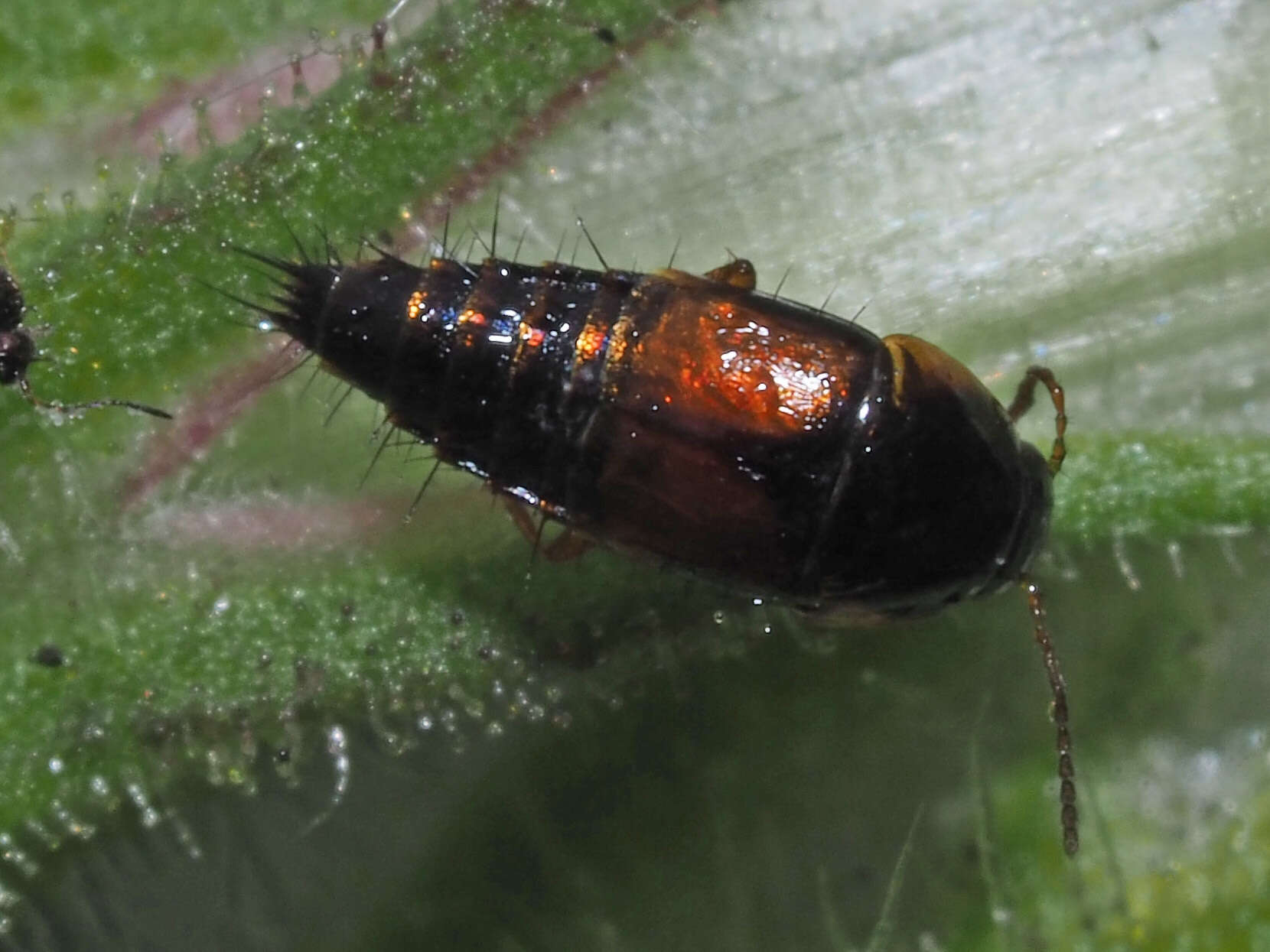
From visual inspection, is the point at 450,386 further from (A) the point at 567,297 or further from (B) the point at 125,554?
(B) the point at 125,554

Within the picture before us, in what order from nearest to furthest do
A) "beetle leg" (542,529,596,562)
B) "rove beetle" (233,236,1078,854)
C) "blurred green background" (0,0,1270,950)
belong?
"rove beetle" (233,236,1078,854) → "blurred green background" (0,0,1270,950) → "beetle leg" (542,529,596,562)

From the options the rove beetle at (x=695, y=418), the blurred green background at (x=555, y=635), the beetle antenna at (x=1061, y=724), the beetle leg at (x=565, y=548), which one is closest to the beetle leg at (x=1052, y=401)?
the blurred green background at (x=555, y=635)

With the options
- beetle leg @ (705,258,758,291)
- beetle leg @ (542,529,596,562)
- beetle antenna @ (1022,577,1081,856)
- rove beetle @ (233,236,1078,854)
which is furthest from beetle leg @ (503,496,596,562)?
beetle antenna @ (1022,577,1081,856)

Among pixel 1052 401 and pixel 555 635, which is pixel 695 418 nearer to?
pixel 555 635

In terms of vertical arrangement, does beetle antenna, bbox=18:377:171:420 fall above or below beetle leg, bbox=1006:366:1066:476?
above

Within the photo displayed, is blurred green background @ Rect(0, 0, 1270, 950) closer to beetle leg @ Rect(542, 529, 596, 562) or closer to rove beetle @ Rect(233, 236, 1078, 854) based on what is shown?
beetle leg @ Rect(542, 529, 596, 562)

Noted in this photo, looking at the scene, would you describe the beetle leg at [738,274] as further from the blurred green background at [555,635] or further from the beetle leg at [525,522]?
the beetle leg at [525,522]

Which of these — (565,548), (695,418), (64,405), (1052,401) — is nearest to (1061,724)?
(1052,401)
